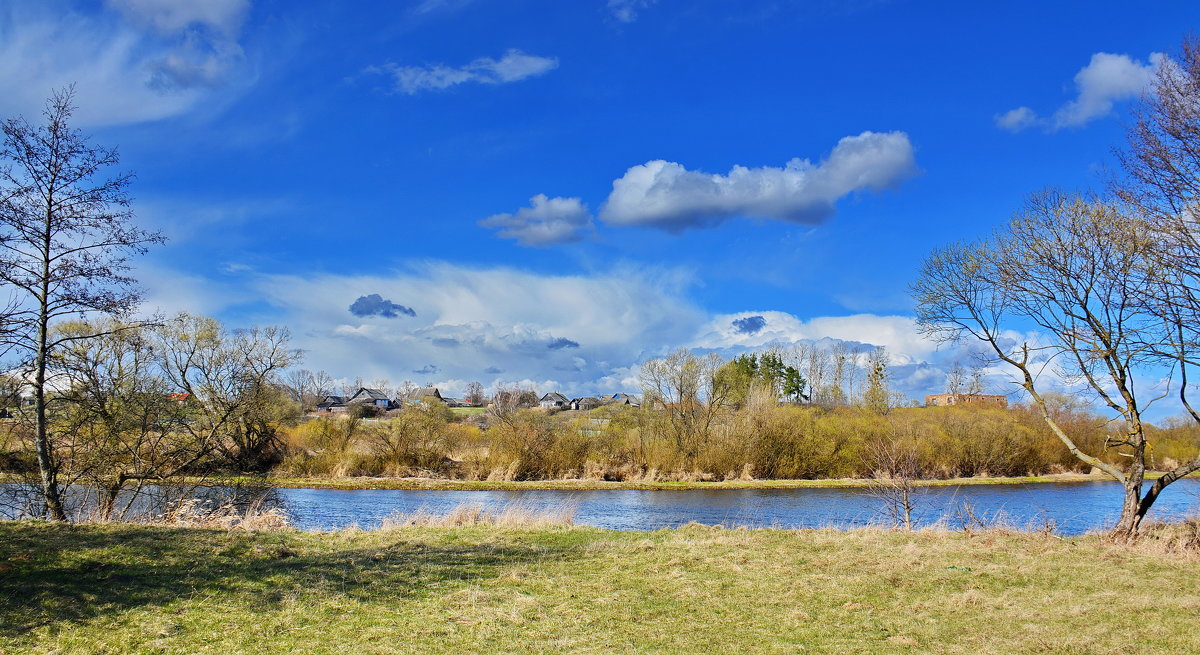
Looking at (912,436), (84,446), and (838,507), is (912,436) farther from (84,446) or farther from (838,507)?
(84,446)

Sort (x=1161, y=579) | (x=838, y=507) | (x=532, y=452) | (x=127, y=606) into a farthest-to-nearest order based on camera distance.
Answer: (x=532, y=452)
(x=838, y=507)
(x=1161, y=579)
(x=127, y=606)

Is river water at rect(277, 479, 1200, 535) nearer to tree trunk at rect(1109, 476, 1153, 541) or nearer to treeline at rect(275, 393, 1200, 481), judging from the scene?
treeline at rect(275, 393, 1200, 481)

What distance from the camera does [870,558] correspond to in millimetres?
10930

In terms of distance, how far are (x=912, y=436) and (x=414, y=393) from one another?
32930 millimetres

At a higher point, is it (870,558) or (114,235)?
(114,235)

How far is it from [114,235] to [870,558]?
48.6 feet

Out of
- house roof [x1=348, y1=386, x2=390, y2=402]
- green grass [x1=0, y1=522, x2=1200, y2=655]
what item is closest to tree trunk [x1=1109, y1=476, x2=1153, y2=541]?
green grass [x1=0, y1=522, x2=1200, y2=655]

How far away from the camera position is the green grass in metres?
6.94

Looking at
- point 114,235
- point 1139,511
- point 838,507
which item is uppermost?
point 114,235

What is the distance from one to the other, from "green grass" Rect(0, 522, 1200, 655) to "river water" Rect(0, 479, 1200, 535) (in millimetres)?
9928

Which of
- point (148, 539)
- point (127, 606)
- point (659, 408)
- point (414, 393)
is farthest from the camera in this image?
point (414, 393)

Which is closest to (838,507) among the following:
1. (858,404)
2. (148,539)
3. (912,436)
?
(912,436)

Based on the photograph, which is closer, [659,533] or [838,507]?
[659,533]

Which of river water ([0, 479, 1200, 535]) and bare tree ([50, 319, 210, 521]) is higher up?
bare tree ([50, 319, 210, 521])
